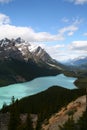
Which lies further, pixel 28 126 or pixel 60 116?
pixel 28 126

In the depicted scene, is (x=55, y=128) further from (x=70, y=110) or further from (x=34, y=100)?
(x=34, y=100)

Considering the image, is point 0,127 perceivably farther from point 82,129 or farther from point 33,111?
point 82,129

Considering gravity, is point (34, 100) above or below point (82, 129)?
above

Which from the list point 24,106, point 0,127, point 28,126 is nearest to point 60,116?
point 28,126

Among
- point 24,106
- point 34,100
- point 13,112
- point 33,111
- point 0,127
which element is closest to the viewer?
point 13,112

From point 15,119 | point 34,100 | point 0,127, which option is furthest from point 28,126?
point 34,100

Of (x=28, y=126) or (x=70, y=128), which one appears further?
(x=28, y=126)

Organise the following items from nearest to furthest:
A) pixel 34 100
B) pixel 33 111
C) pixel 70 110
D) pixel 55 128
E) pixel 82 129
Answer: pixel 82 129
pixel 55 128
pixel 70 110
pixel 33 111
pixel 34 100

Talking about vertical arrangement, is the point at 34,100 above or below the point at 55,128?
above

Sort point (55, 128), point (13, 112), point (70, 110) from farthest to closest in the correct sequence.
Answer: point (13, 112)
point (70, 110)
point (55, 128)
